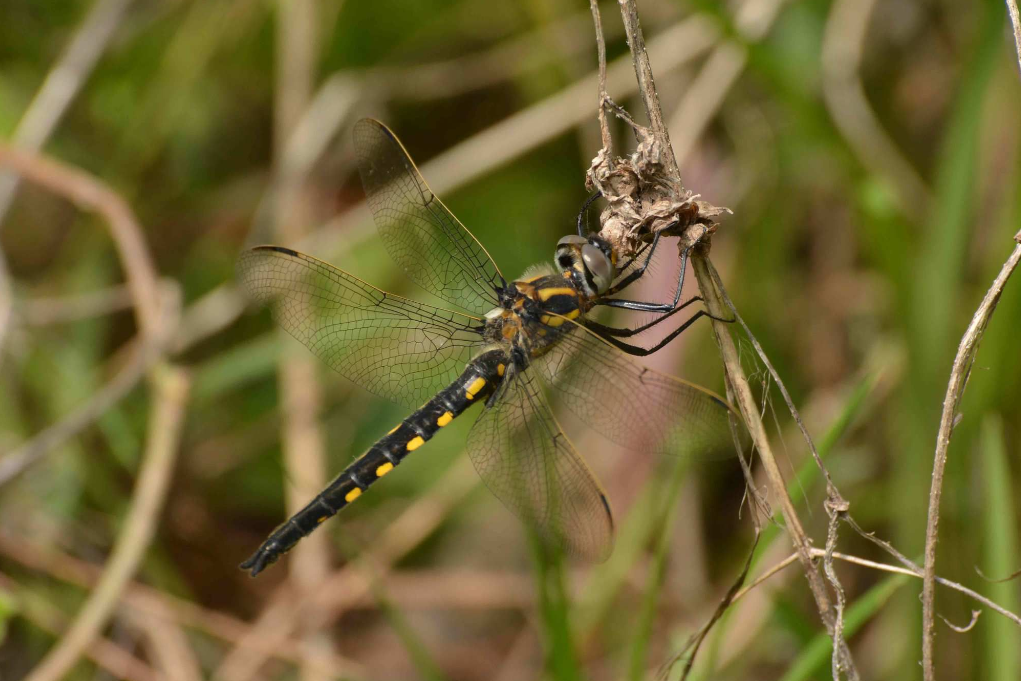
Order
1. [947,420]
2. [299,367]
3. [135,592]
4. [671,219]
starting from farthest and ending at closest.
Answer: [299,367] < [135,592] < [671,219] < [947,420]

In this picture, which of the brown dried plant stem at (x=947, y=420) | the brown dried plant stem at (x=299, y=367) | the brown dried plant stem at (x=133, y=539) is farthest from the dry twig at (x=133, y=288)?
the brown dried plant stem at (x=947, y=420)

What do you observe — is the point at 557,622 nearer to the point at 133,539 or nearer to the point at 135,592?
the point at 133,539

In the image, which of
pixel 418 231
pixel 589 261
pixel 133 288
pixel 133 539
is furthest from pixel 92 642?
pixel 589 261

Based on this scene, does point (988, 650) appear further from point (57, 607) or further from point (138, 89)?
point (138, 89)

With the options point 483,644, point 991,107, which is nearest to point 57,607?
point 483,644

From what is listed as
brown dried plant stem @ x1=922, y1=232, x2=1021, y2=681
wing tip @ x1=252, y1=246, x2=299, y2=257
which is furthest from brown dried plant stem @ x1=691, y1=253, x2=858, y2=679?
wing tip @ x1=252, y1=246, x2=299, y2=257

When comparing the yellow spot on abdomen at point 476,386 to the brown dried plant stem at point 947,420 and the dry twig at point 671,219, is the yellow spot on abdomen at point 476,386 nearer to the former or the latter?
the dry twig at point 671,219
